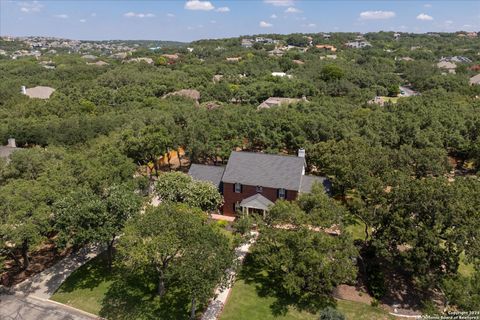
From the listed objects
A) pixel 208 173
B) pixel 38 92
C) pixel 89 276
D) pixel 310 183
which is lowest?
pixel 89 276

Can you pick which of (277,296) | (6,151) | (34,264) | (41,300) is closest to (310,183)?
(277,296)

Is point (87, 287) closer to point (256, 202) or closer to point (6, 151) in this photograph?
point (256, 202)

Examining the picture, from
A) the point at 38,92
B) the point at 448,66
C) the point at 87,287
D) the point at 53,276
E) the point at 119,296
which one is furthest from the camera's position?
the point at 448,66

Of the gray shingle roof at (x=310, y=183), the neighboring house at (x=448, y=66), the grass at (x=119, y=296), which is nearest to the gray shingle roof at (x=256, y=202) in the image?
the gray shingle roof at (x=310, y=183)

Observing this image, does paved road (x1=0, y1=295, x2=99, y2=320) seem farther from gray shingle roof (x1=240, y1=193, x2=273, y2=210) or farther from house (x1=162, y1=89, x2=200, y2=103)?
house (x1=162, y1=89, x2=200, y2=103)

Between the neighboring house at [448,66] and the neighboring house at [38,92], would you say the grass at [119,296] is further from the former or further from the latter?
the neighboring house at [448,66]

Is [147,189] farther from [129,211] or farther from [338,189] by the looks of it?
[338,189]
